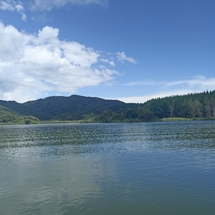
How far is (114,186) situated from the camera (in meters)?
33.0

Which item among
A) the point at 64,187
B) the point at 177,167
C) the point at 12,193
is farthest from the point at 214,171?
the point at 12,193

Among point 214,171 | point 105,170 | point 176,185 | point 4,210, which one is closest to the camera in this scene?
point 4,210

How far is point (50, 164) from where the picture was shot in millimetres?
51312

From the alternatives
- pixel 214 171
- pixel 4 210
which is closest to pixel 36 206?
pixel 4 210

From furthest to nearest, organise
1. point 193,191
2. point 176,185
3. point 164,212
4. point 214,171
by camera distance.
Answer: point 214,171
point 176,185
point 193,191
point 164,212

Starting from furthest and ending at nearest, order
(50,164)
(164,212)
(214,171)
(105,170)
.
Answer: (50,164) → (105,170) → (214,171) → (164,212)

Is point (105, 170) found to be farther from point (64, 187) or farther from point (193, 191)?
point (193, 191)

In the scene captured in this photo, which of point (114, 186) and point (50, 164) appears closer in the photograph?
point (114, 186)

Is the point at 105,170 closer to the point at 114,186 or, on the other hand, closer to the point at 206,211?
the point at 114,186

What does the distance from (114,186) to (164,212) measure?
10.3 metres

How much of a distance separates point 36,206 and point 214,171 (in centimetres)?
2873

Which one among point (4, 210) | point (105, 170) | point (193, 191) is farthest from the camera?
point (105, 170)

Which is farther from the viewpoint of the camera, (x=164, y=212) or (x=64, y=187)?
(x=64, y=187)

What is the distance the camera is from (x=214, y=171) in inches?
1540
